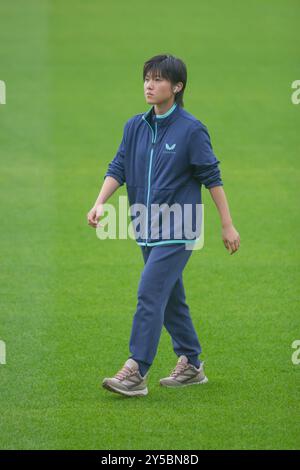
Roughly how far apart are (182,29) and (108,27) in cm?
147

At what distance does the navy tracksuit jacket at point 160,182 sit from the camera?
6.56m

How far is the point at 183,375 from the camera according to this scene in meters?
6.90

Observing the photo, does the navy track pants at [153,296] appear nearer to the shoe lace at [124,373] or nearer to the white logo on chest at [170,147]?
the shoe lace at [124,373]

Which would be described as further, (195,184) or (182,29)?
(182,29)

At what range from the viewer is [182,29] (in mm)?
21016

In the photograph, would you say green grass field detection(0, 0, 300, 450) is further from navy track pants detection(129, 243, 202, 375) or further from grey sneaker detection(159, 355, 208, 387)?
navy track pants detection(129, 243, 202, 375)

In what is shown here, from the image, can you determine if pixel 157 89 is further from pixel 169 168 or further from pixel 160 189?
pixel 160 189

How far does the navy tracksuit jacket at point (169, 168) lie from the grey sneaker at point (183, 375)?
2.47 ft

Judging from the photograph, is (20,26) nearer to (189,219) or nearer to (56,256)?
(56,256)

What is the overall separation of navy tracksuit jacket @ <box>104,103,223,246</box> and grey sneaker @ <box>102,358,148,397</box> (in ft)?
2.31

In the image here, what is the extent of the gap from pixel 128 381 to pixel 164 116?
1.49m

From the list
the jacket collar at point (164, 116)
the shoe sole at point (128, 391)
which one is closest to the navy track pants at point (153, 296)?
the shoe sole at point (128, 391)

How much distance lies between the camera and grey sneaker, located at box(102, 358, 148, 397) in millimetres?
6500
